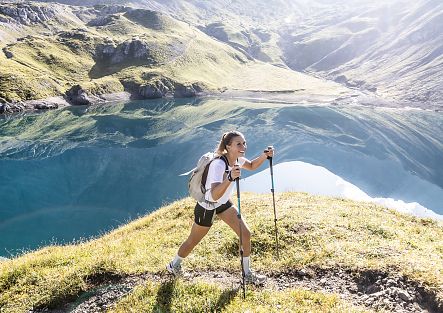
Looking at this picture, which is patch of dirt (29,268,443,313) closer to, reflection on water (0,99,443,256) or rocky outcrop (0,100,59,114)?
reflection on water (0,99,443,256)

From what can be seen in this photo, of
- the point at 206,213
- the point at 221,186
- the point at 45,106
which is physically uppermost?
the point at 45,106

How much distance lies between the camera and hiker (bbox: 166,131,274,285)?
9.82m

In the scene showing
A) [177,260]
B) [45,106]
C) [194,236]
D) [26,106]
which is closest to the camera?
[194,236]

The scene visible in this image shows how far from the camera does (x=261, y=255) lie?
47.4ft

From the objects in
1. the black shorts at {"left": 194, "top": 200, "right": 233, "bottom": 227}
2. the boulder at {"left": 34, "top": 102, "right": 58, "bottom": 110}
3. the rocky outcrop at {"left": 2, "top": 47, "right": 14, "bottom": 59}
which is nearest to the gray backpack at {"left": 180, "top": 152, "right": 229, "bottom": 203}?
the black shorts at {"left": 194, "top": 200, "right": 233, "bottom": 227}

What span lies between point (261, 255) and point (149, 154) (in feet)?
228

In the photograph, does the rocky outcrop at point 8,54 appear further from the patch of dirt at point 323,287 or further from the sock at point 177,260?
the sock at point 177,260

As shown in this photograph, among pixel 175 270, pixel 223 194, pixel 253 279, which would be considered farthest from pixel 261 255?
pixel 223 194

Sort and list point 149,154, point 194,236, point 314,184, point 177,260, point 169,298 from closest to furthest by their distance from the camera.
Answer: point 169,298 < point 194,236 < point 177,260 < point 314,184 < point 149,154

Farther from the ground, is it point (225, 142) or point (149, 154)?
point (149, 154)

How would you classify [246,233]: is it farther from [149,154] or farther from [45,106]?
[45,106]

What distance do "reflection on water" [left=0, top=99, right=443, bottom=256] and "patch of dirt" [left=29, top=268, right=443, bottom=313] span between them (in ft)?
94.0

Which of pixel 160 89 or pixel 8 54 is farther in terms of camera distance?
pixel 160 89

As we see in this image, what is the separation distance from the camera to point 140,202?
51.8 metres
